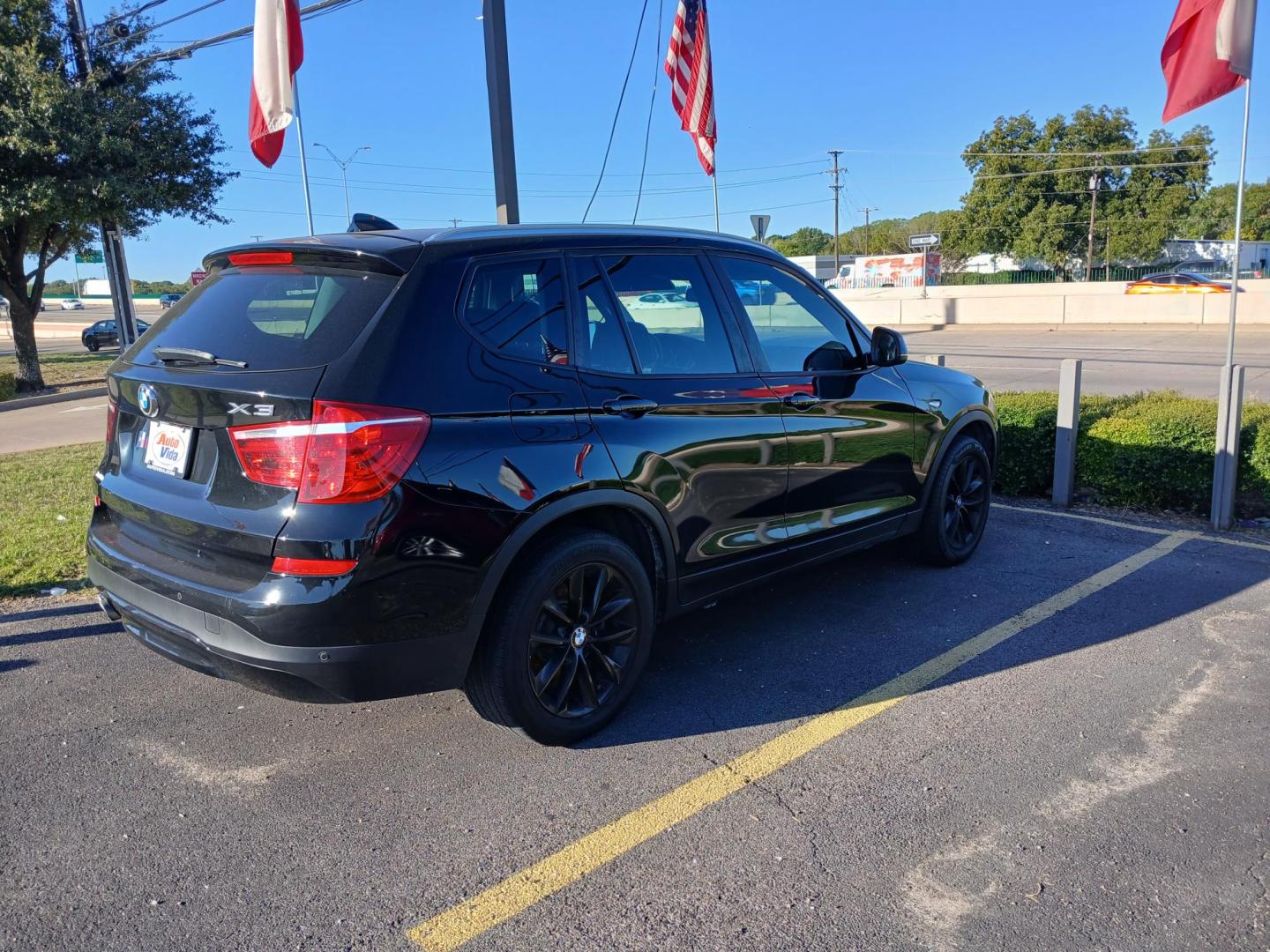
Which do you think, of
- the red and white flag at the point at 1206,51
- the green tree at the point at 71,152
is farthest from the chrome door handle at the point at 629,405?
the green tree at the point at 71,152

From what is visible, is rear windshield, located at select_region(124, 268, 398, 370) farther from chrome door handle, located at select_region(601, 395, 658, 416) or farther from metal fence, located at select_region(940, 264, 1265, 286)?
metal fence, located at select_region(940, 264, 1265, 286)

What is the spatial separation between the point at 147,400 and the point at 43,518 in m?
4.06

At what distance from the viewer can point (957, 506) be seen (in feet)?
18.0

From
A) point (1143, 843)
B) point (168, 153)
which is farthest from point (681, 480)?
point (168, 153)

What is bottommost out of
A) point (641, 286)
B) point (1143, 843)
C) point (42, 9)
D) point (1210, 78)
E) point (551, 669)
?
point (1143, 843)

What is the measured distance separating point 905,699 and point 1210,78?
17.1 feet

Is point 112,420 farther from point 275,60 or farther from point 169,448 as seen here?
point 275,60

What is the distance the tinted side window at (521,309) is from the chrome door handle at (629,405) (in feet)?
0.75

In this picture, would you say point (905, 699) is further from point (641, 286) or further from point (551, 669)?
point (641, 286)

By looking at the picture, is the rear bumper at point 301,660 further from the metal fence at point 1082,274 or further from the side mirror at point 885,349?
the metal fence at point 1082,274

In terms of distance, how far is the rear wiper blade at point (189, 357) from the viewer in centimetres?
314

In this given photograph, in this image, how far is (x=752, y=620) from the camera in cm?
Answer: 477

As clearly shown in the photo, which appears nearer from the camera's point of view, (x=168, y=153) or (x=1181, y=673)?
(x=1181, y=673)

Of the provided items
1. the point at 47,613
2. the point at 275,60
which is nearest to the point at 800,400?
the point at 47,613
